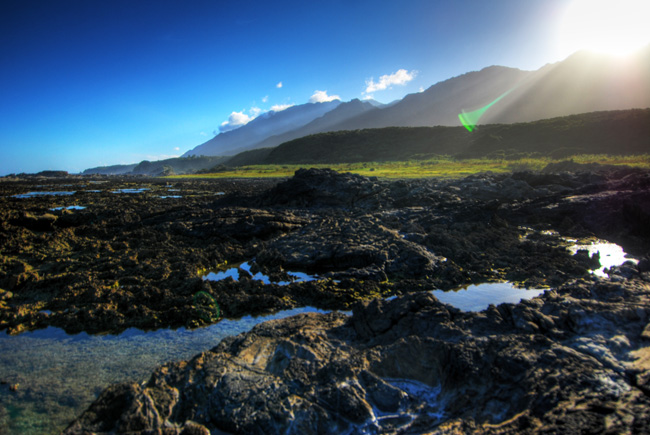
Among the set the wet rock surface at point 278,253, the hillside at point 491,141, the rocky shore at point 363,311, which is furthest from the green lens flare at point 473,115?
the rocky shore at point 363,311

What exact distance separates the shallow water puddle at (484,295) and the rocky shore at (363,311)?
44 cm

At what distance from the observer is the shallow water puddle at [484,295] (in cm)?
865

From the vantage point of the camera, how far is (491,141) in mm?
68562

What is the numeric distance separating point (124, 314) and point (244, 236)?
721cm

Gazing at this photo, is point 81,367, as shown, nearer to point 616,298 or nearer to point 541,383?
point 541,383

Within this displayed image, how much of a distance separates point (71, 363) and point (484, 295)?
9.84 m

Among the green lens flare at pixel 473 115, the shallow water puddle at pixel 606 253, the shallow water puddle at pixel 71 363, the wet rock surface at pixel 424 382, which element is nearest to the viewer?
the wet rock surface at pixel 424 382

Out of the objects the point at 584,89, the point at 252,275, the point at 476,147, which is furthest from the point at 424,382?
the point at 584,89

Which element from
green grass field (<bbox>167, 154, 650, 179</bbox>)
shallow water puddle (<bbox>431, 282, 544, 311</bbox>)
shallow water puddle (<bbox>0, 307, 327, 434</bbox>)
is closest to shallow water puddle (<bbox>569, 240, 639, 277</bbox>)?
shallow water puddle (<bbox>431, 282, 544, 311</bbox>)

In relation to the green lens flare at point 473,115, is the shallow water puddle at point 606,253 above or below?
below

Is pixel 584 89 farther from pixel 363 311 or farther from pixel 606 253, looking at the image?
pixel 363 311

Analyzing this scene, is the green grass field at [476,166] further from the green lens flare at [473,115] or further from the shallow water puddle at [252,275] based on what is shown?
the green lens flare at [473,115]

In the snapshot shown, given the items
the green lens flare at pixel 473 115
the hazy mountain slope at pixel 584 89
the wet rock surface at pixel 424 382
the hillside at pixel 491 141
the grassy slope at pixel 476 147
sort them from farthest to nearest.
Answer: the green lens flare at pixel 473 115 < the hazy mountain slope at pixel 584 89 < the hillside at pixel 491 141 < the grassy slope at pixel 476 147 < the wet rock surface at pixel 424 382

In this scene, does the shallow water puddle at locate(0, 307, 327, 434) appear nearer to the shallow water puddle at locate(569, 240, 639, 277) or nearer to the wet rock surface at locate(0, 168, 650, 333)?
the wet rock surface at locate(0, 168, 650, 333)
